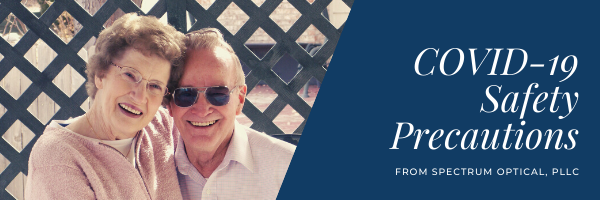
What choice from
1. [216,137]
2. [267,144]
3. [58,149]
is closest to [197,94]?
[216,137]

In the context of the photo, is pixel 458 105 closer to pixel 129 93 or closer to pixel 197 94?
pixel 197 94

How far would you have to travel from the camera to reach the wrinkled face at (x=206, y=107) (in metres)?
1.99

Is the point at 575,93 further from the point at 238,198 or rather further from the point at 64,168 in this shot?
the point at 64,168

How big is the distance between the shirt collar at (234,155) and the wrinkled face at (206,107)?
0.06 metres

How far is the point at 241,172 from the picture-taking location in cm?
212

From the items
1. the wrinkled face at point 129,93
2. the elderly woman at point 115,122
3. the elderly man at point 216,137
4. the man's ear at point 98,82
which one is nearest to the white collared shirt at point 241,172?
the elderly man at point 216,137

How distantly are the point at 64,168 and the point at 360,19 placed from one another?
1426mm

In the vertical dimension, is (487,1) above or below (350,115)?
above

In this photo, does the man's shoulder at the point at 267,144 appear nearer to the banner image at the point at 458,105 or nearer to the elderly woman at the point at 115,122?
the banner image at the point at 458,105

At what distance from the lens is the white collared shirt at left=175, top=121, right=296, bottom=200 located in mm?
2078

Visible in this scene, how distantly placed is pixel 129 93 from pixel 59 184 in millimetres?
360

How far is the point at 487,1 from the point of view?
7.96ft

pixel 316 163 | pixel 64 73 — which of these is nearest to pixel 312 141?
pixel 316 163

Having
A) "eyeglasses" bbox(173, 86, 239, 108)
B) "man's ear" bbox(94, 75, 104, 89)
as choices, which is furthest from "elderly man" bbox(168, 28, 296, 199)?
"man's ear" bbox(94, 75, 104, 89)
